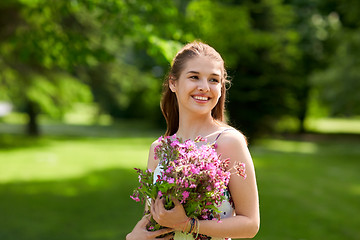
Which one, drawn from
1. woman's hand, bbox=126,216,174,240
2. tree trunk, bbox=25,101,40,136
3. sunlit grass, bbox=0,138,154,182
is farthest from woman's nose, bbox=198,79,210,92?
tree trunk, bbox=25,101,40,136

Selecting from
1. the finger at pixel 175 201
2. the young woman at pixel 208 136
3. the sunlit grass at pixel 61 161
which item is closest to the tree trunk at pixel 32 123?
the sunlit grass at pixel 61 161

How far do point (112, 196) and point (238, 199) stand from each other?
845cm

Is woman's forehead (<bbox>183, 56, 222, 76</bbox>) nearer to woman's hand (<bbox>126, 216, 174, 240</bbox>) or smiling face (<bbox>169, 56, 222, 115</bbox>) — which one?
smiling face (<bbox>169, 56, 222, 115</bbox>)

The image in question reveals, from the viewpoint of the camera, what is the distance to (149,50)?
25.5 ft

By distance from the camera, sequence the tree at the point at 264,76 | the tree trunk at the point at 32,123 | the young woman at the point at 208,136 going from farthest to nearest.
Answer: the tree trunk at the point at 32,123 < the tree at the point at 264,76 < the young woman at the point at 208,136

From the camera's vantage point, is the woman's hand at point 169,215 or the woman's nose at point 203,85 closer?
the woman's hand at point 169,215

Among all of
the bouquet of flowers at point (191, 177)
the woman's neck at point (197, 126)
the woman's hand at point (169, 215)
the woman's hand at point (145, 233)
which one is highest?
the woman's neck at point (197, 126)

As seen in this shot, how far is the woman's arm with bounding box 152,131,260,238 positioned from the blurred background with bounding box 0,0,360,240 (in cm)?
76

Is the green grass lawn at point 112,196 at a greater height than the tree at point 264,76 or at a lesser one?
lesser

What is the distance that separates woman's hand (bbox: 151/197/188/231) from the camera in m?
1.83

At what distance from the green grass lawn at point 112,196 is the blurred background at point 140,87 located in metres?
0.04

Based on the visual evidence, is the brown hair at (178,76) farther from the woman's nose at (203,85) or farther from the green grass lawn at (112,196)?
the green grass lawn at (112,196)

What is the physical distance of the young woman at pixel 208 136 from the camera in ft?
6.34

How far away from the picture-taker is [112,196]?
10.1 metres
